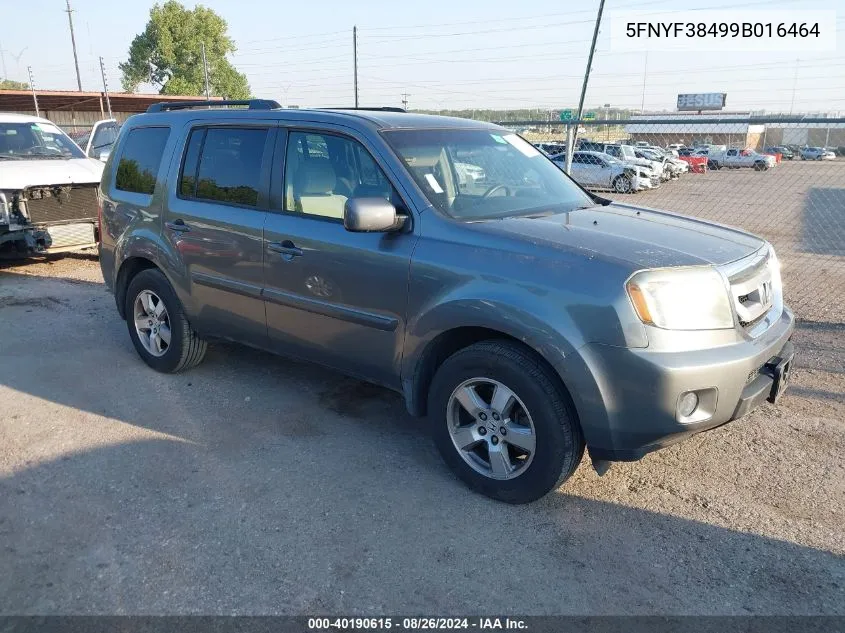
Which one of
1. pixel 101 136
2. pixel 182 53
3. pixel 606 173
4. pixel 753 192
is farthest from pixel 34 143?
pixel 182 53

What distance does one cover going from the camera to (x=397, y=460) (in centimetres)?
387

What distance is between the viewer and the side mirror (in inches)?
133

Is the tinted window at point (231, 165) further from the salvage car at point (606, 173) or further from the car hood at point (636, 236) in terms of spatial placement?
the salvage car at point (606, 173)

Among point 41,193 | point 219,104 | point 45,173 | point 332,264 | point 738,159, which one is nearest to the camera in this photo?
point 332,264

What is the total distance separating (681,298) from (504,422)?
1003mm

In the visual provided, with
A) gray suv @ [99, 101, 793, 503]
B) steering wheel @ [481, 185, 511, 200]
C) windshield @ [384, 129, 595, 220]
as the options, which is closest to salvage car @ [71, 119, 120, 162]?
gray suv @ [99, 101, 793, 503]

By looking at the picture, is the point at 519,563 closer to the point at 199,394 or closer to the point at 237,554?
the point at 237,554

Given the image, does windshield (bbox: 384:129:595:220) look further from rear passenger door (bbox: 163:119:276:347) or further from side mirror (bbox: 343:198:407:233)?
rear passenger door (bbox: 163:119:276:347)

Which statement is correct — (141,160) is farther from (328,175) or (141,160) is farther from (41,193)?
(41,193)

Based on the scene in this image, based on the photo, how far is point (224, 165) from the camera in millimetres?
4512

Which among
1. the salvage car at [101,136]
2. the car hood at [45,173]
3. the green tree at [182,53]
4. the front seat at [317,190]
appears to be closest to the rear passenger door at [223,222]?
the front seat at [317,190]

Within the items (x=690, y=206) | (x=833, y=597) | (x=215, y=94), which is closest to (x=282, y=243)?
(x=833, y=597)

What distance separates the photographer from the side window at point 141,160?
16.4ft

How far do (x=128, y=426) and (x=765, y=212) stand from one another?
17.1 m
